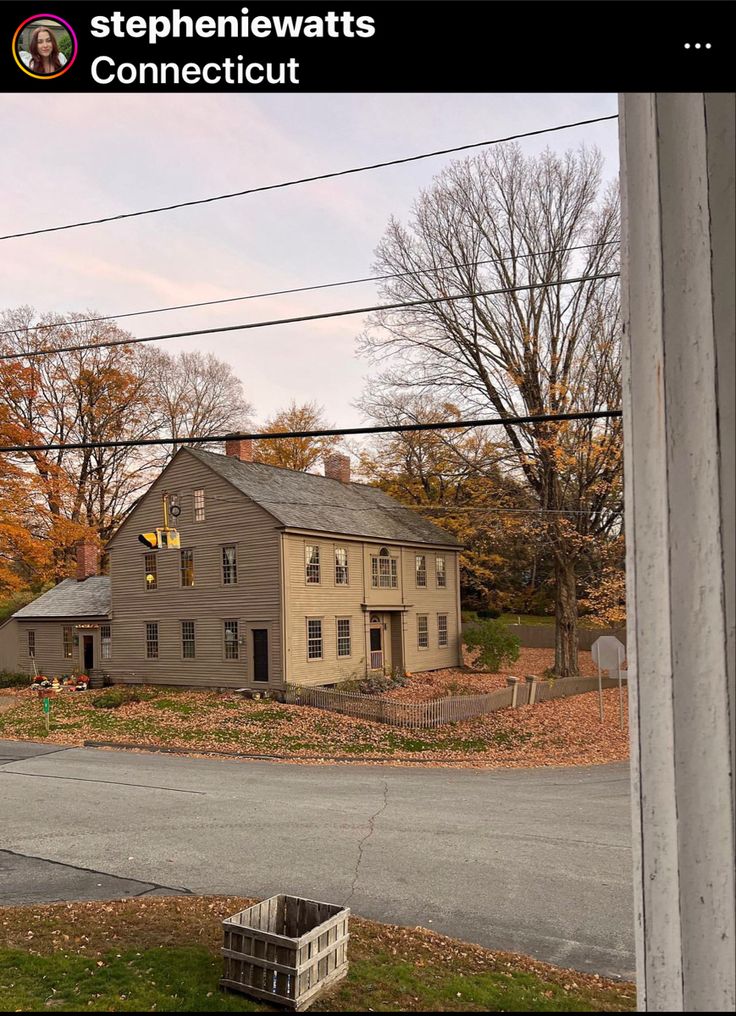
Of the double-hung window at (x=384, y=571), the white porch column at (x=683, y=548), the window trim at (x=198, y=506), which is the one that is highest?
the window trim at (x=198, y=506)

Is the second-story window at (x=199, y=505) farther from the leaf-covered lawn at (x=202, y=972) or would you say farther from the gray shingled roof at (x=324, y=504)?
the leaf-covered lawn at (x=202, y=972)

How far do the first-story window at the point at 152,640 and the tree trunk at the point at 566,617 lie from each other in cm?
1381

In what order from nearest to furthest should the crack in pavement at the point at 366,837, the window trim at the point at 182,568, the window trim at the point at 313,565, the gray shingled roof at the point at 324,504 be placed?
the crack in pavement at the point at 366,837
the window trim at the point at 313,565
the gray shingled roof at the point at 324,504
the window trim at the point at 182,568

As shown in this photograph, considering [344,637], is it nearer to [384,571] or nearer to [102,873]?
[384,571]

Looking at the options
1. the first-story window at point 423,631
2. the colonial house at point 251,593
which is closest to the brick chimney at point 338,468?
the colonial house at point 251,593

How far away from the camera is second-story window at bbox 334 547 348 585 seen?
2694cm

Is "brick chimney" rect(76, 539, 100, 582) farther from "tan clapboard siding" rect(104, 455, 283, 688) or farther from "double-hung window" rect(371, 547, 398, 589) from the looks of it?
"double-hung window" rect(371, 547, 398, 589)

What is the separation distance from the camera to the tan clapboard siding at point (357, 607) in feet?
80.6

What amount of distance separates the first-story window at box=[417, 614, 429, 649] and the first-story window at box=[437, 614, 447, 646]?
0.88 m

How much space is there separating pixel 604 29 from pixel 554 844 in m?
10.7

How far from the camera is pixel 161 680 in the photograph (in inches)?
1070

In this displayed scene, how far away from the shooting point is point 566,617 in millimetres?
26609

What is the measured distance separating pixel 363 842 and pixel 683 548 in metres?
Answer: 10.0

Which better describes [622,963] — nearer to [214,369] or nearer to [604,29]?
[604,29]
